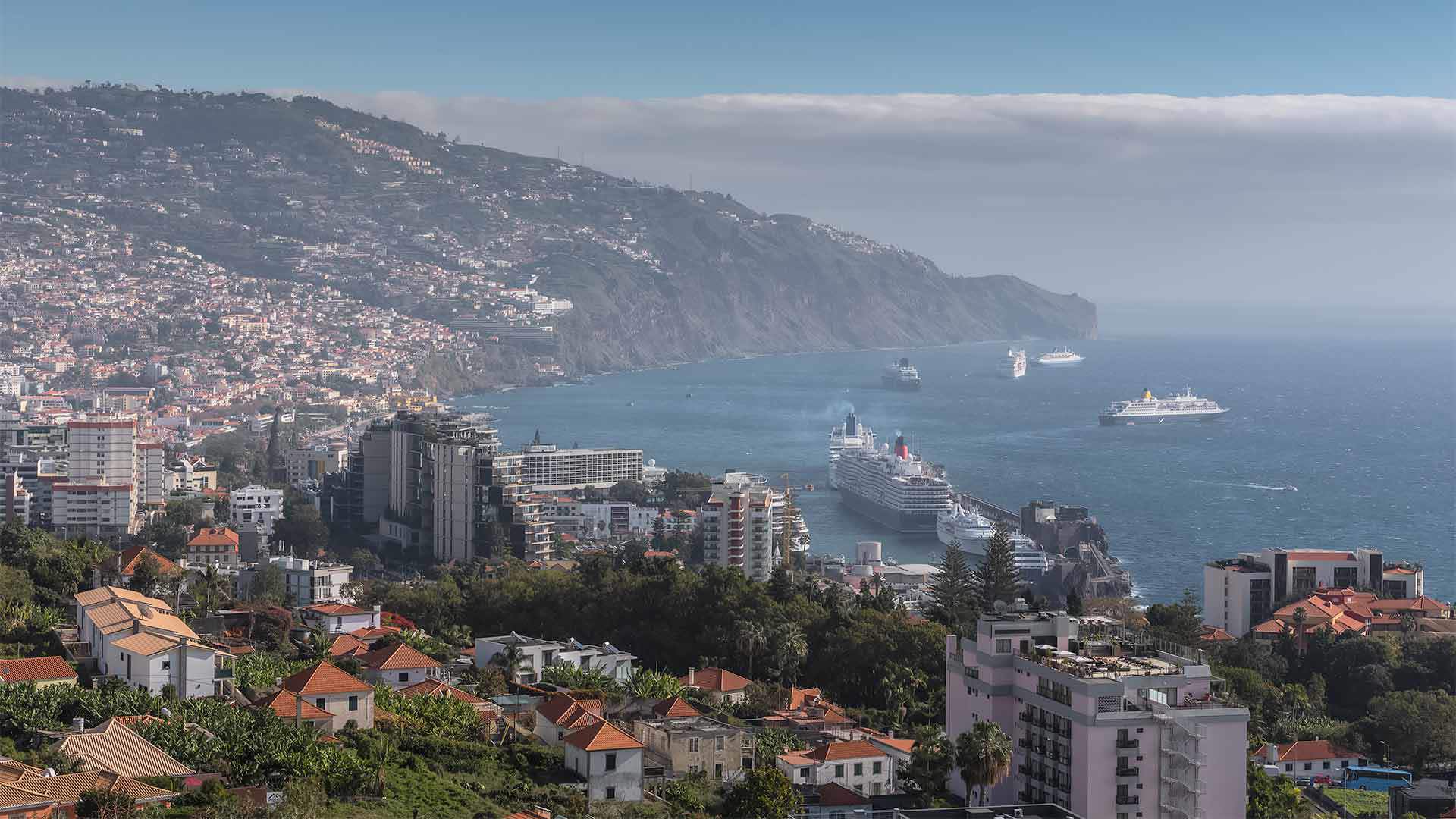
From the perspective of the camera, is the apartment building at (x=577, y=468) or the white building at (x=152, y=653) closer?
the white building at (x=152, y=653)

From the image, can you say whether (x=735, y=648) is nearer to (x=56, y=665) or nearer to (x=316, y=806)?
(x=56, y=665)

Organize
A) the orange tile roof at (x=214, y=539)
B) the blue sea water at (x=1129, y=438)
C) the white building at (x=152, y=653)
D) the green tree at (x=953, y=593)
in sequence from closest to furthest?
the white building at (x=152, y=653), the green tree at (x=953, y=593), the orange tile roof at (x=214, y=539), the blue sea water at (x=1129, y=438)

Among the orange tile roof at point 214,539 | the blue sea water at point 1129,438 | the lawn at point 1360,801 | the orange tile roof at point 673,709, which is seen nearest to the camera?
the orange tile roof at point 673,709

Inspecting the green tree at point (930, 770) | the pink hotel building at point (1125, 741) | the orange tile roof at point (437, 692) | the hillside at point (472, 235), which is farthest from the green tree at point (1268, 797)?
the hillside at point (472, 235)

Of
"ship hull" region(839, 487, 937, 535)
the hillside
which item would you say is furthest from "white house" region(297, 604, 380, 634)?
the hillside

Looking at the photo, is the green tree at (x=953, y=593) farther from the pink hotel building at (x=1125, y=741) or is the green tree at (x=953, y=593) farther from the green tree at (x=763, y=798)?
the green tree at (x=763, y=798)

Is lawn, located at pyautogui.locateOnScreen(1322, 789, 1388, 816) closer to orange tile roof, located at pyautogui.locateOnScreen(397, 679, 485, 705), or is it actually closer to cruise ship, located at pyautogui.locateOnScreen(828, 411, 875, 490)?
orange tile roof, located at pyautogui.locateOnScreen(397, 679, 485, 705)
